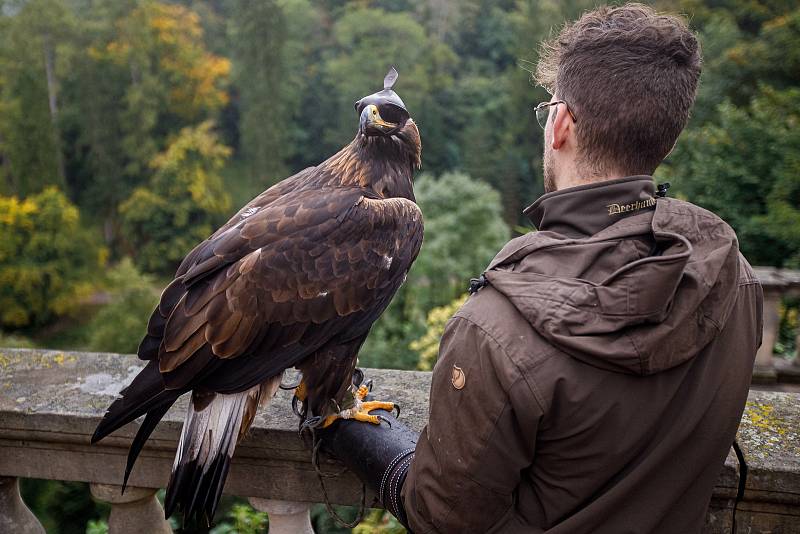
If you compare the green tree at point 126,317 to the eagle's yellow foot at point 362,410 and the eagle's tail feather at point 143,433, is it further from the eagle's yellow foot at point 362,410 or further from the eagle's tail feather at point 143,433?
the eagle's tail feather at point 143,433

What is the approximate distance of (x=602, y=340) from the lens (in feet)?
3.81

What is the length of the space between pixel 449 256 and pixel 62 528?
1380 centimetres

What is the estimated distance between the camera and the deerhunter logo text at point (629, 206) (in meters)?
1.35

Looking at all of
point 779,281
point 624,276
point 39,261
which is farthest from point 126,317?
point 624,276

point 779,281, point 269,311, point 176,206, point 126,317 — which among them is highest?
point 269,311

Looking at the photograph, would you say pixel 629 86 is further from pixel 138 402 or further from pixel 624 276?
pixel 138 402

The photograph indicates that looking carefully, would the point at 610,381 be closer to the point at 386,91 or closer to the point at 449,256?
the point at 386,91

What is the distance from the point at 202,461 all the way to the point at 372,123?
60.2 inches

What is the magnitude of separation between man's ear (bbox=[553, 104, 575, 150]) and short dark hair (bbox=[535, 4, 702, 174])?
0.02 metres

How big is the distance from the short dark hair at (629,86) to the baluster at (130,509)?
1867 mm

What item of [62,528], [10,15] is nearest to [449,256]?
[62,528]

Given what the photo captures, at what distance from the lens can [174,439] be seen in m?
2.23

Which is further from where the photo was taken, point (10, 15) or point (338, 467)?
point (10, 15)

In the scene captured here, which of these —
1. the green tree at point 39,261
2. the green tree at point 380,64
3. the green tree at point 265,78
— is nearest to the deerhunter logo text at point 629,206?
the green tree at point 39,261
